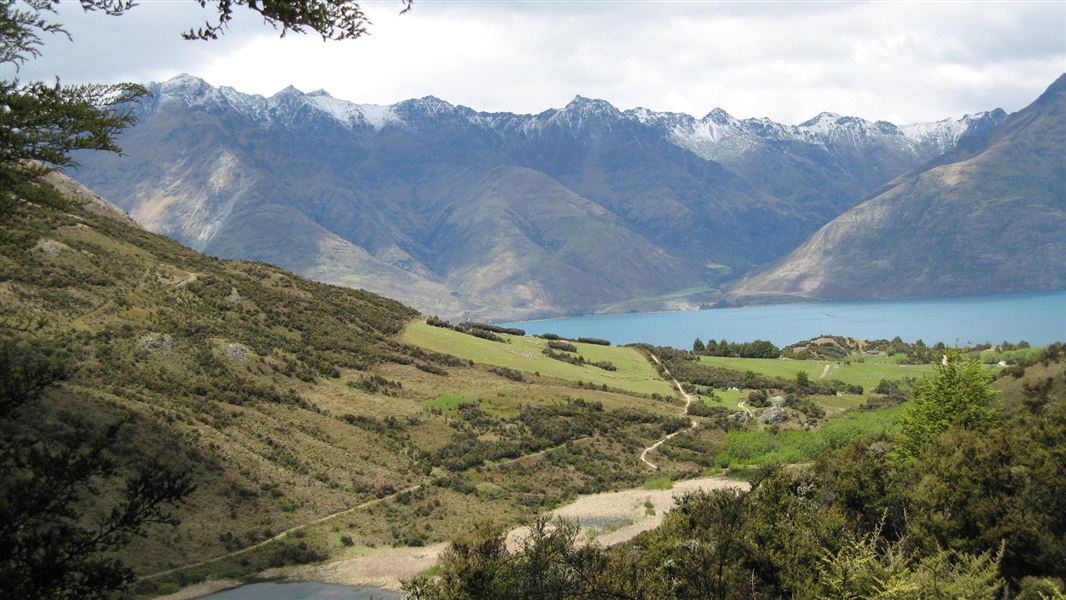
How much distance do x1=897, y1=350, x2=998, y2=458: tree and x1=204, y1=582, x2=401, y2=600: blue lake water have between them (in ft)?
92.7

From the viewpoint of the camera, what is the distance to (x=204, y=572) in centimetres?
3428

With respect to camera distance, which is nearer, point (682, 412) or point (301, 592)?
point (301, 592)

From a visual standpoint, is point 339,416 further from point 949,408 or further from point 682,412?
point 949,408

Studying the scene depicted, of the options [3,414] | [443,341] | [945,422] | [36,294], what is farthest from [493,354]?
[3,414]

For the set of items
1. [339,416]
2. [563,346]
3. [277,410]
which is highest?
[563,346]

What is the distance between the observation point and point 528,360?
86438mm

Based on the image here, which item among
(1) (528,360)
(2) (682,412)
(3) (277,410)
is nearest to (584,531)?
(3) (277,410)

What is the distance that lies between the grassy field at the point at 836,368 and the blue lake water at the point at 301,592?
73331 mm

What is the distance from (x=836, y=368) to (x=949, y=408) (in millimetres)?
64261

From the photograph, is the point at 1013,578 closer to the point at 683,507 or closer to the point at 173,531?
the point at 683,507

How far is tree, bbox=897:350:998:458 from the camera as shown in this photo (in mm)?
43312

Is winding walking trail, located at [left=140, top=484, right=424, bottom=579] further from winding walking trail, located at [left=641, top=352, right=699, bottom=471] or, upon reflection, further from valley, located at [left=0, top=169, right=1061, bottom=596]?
winding walking trail, located at [left=641, top=352, right=699, bottom=471]

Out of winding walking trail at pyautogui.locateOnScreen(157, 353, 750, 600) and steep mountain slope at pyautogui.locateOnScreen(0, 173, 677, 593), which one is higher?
steep mountain slope at pyautogui.locateOnScreen(0, 173, 677, 593)

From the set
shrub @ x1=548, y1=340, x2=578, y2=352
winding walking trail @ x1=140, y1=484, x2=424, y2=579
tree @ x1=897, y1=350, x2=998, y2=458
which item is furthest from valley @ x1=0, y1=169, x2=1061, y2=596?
tree @ x1=897, y1=350, x2=998, y2=458
